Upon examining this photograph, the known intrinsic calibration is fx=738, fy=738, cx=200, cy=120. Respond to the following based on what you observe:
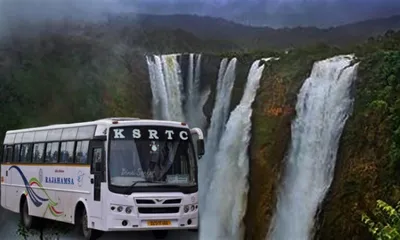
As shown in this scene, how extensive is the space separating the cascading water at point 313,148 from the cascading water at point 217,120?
198 cm

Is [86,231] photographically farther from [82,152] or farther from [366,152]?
[366,152]

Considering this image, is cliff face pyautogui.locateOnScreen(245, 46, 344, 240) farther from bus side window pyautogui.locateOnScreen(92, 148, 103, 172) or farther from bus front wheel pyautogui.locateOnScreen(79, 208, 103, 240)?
bus side window pyautogui.locateOnScreen(92, 148, 103, 172)

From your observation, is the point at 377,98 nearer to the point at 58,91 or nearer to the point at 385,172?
the point at 385,172

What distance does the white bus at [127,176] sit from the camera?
1010 cm

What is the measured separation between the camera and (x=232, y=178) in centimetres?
1750

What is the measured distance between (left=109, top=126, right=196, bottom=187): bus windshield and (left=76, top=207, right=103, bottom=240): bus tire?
0.96 m

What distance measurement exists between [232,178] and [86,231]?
722 centimetres

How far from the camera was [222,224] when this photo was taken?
55.7ft

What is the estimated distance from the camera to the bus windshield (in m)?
10.2

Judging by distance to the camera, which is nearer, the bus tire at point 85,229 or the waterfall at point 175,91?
the bus tire at point 85,229

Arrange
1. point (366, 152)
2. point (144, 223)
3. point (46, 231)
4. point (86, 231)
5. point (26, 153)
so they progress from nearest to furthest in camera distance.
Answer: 1. point (144, 223)
2. point (86, 231)
3. point (46, 231)
4. point (26, 153)
5. point (366, 152)

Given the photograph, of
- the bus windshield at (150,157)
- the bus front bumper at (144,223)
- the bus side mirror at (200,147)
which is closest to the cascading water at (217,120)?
the bus side mirror at (200,147)

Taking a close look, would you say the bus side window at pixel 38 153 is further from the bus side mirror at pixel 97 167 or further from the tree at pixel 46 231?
the bus side mirror at pixel 97 167

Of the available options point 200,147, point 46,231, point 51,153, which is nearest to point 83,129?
point 51,153
